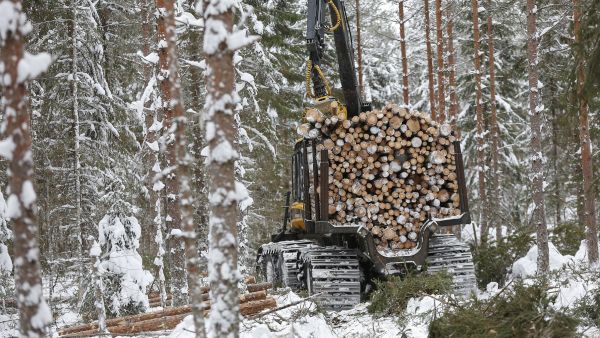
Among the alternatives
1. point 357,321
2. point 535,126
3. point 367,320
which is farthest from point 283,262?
point 535,126

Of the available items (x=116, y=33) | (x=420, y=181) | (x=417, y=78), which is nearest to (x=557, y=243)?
(x=420, y=181)

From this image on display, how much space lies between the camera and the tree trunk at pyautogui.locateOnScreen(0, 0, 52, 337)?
12.2 feet

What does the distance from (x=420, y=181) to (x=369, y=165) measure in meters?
0.93

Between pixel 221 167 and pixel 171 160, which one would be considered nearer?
pixel 221 167

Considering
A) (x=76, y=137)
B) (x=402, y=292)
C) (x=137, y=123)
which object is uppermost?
(x=137, y=123)

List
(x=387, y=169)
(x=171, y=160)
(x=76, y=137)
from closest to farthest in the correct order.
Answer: (x=171, y=160), (x=387, y=169), (x=76, y=137)

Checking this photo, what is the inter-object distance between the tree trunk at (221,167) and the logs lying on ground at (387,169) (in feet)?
15.4

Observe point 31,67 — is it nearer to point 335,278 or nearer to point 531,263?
point 335,278

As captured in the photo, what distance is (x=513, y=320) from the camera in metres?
5.25

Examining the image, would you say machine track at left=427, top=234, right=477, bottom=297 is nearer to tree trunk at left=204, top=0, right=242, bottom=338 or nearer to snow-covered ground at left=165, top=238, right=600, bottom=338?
snow-covered ground at left=165, top=238, right=600, bottom=338

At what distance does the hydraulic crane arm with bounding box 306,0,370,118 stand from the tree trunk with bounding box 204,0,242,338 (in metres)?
5.56

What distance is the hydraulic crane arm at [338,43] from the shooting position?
962 centimetres

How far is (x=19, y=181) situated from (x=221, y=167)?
4.41 feet

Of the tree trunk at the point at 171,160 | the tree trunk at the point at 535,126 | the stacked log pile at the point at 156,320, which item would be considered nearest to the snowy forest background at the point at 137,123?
the tree trunk at the point at 171,160
